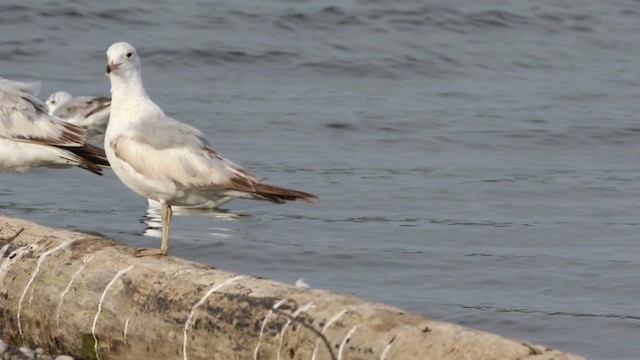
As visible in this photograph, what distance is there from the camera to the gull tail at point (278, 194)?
6.99 m

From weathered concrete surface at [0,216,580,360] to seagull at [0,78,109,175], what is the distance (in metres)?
1.63

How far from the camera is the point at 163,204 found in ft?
24.9

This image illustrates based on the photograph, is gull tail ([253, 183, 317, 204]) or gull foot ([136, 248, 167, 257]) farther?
gull tail ([253, 183, 317, 204])

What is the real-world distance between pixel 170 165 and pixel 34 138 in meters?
2.03

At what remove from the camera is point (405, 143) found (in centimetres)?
1517

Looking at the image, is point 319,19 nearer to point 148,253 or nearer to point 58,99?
point 58,99

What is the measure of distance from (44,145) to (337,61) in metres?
11.1

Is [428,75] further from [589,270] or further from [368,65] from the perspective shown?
[589,270]

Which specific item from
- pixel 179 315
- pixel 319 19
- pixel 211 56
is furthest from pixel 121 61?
pixel 319 19

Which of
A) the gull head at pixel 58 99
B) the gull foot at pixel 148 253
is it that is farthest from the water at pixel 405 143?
the gull foot at pixel 148 253

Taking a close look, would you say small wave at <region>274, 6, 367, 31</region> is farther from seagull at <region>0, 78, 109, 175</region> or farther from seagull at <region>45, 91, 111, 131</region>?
seagull at <region>0, 78, 109, 175</region>

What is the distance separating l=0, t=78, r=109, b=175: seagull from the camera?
8.82m

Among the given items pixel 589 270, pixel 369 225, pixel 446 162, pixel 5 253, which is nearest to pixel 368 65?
pixel 446 162

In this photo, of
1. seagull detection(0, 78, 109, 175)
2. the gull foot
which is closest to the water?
seagull detection(0, 78, 109, 175)
